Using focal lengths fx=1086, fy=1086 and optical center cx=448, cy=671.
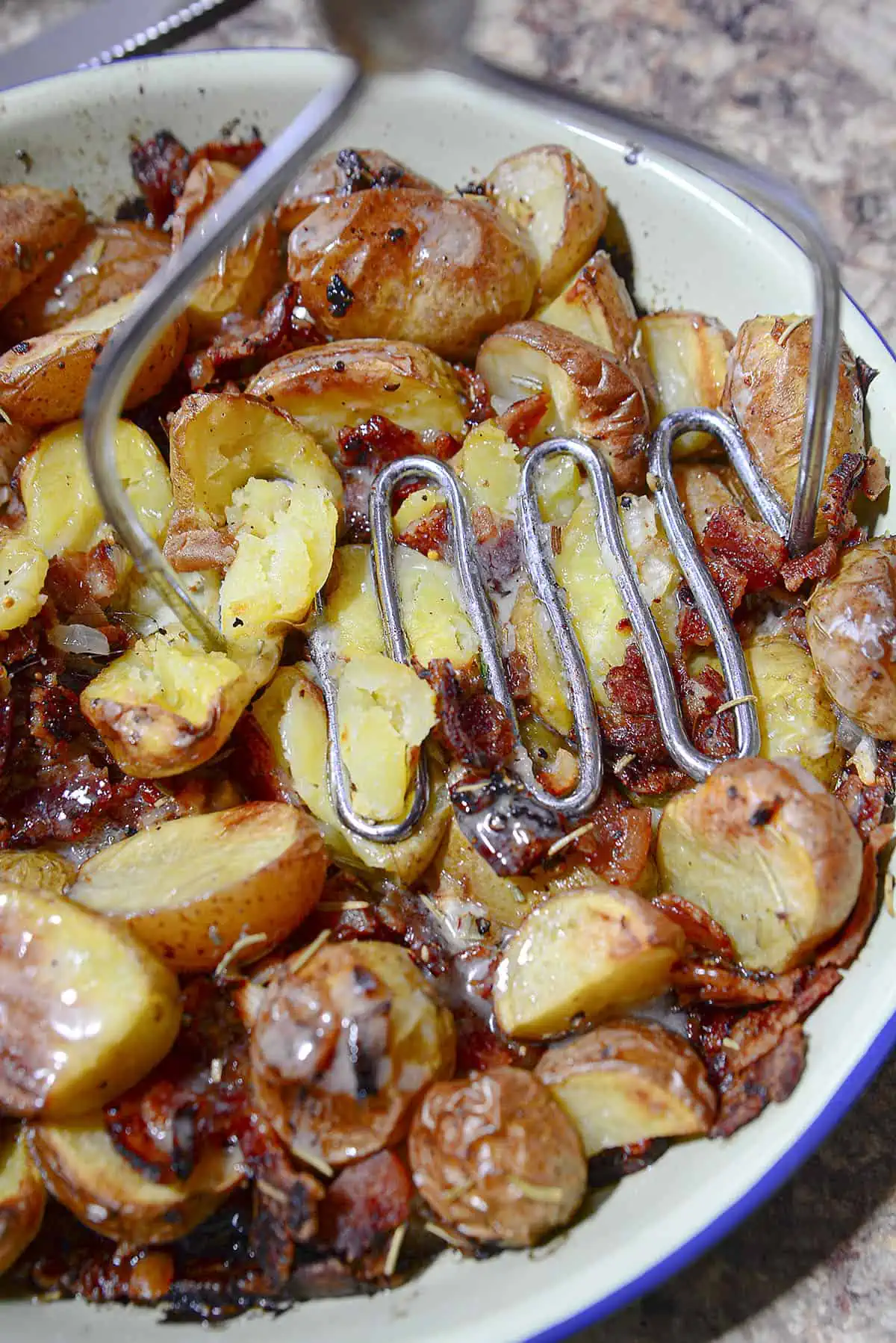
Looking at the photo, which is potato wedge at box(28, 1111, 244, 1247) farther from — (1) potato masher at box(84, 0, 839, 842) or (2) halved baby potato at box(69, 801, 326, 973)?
(1) potato masher at box(84, 0, 839, 842)

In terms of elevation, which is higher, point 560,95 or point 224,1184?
point 560,95

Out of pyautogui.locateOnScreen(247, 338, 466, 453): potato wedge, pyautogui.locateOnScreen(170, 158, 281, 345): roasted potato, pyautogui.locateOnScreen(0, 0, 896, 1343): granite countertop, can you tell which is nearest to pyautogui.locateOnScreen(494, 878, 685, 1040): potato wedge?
pyautogui.locateOnScreen(247, 338, 466, 453): potato wedge

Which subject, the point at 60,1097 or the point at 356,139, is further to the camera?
the point at 356,139

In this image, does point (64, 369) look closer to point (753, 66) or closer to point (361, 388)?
point (361, 388)

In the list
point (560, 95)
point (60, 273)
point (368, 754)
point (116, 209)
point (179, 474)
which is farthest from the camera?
point (116, 209)

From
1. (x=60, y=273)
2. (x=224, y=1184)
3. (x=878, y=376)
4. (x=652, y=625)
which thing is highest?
(x=878, y=376)

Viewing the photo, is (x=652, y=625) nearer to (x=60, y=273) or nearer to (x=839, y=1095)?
(x=839, y=1095)

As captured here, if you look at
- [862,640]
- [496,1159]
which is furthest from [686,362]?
[496,1159]

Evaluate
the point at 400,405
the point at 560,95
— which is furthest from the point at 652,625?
the point at 560,95
